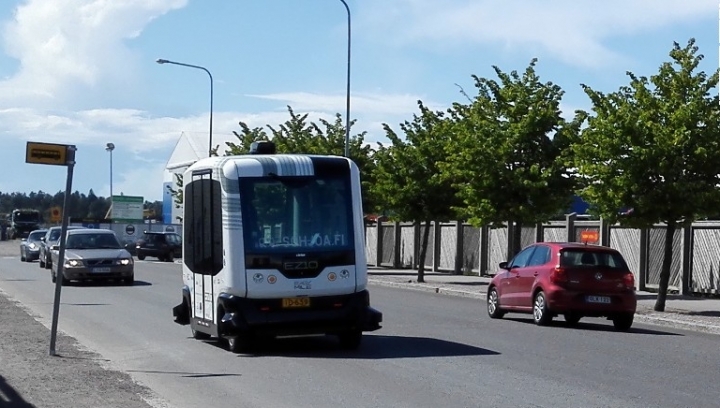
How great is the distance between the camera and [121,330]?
20359 mm

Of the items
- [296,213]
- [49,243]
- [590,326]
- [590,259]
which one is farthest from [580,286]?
[49,243]

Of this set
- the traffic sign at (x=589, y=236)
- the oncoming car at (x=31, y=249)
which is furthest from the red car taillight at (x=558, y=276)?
the oncoming car at (x=31, y=249)

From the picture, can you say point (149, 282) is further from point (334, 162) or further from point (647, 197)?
point (334, 162)

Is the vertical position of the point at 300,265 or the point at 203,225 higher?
the point at 203,225

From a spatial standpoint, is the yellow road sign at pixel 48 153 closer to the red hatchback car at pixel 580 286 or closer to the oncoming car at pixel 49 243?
the red hatchback car at pixel 580 286

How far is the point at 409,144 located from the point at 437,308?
48.7 ft

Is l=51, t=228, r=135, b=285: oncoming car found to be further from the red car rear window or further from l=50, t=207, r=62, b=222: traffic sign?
l=50, t=207, r=62, b=222: traffic sign

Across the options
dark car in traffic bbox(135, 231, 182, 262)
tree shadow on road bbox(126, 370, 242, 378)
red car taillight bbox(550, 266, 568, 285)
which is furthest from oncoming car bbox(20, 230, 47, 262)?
tree shadow on road bbox(126, 370, 242, 378)

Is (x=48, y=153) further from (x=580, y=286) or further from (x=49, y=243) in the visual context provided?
(x=49, y=243)

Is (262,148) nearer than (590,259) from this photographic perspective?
Yes

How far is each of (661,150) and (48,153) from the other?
582 inches

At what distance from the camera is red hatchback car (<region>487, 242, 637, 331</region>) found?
71.7 ft

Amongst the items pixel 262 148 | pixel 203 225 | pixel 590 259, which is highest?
pixel 262 148

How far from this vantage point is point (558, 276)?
22000mm
